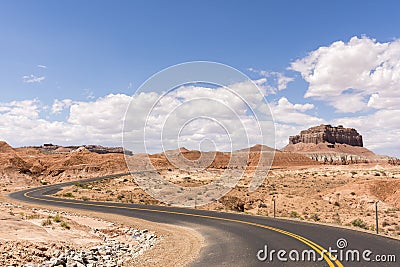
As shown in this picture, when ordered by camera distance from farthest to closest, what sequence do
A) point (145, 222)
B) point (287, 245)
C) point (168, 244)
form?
1. point (145, 222)
2. point (168, 244)
3. point (287, 245)

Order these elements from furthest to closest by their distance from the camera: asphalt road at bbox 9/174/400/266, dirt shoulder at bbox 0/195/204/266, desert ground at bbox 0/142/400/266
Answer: desert ground at bbox 0/142/400/266 → dirt shoulder at bbox 0/195/204/266 → asphalt road at bbox 9/174/400/266

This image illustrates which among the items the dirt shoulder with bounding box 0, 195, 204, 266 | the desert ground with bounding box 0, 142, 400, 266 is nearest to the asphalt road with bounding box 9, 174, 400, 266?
the dirt shoulder with bounding box 0, 195, 204, 266

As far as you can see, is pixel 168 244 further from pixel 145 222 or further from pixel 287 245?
pixel 145 222

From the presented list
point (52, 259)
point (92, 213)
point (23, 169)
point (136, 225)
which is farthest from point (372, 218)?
point (23, 169)

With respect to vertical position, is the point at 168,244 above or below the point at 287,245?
below

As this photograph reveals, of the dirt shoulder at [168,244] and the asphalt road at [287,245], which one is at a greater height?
the asphalt road at [287,245]

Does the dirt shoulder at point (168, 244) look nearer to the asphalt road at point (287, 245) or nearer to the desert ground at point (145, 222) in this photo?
the desert ground at point (145, 222)

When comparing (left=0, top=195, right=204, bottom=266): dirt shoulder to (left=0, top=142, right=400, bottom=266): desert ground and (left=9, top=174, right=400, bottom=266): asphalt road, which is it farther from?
(left=9, top=174, right=400, bottom=266): asphalt road

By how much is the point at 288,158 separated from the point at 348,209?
118 metres

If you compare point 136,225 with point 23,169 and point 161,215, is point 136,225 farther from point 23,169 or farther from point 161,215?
point 23,169

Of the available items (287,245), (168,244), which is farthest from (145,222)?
(287,245)

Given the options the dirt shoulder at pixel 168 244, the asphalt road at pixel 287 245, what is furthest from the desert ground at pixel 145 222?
the asphalt road at pixel 287 245

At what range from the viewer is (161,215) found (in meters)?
27.2

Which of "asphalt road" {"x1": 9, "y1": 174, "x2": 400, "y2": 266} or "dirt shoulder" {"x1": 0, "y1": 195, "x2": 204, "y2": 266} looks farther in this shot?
"dirt shoulder" {"x1": 0, "y1": 195, "x2": 204, "y2": 266}
